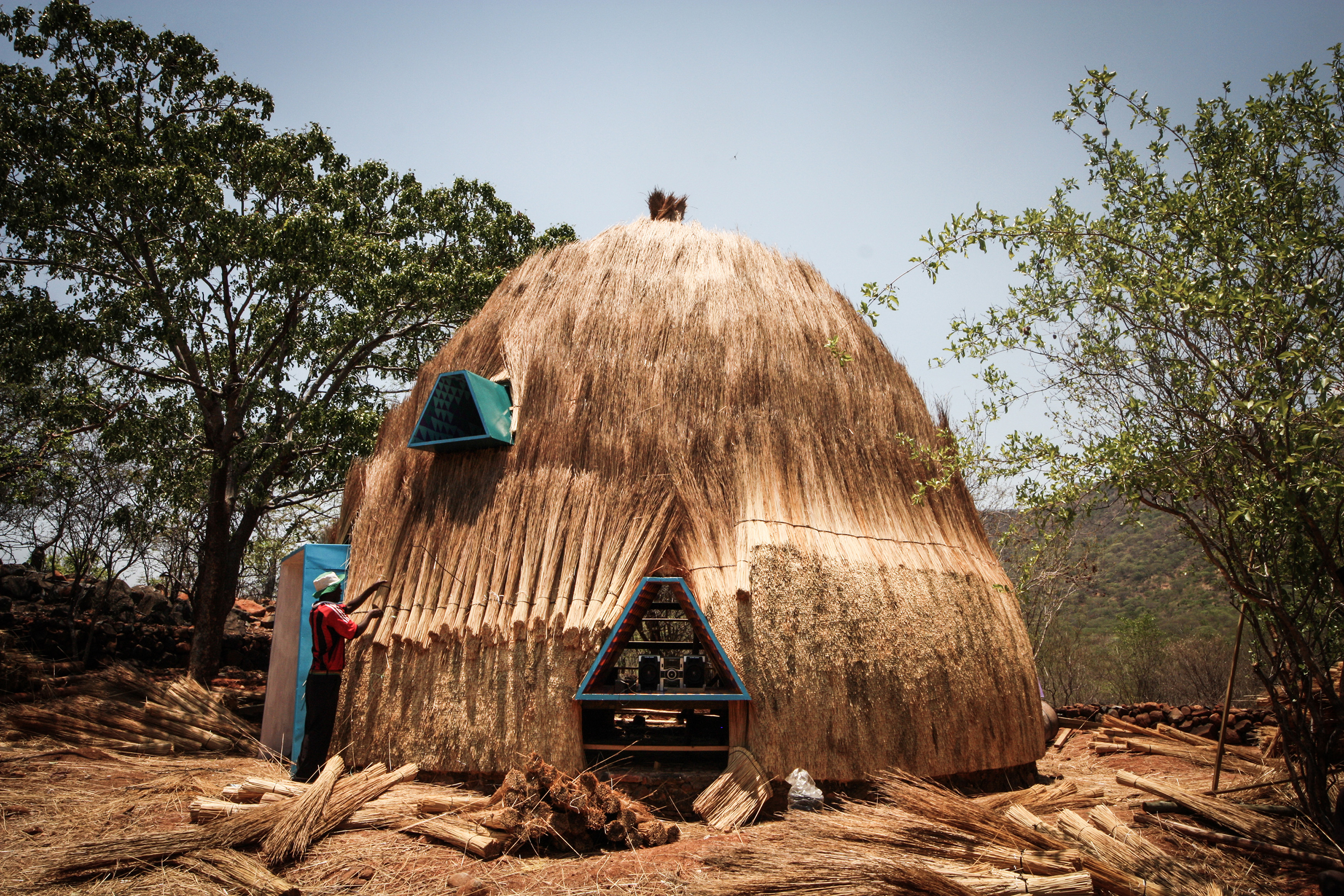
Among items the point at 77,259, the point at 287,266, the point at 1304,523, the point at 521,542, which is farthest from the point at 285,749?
the point at 1304,523

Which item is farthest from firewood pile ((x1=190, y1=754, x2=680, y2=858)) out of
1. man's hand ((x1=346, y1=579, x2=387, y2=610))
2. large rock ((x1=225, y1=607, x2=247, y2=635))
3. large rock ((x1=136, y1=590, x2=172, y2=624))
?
large rock ((x1=136, y1=590, x2=172, y2=624))

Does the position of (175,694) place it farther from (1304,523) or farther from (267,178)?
(1304,523)

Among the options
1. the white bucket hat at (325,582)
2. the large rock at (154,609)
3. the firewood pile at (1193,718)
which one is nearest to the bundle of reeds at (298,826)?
the white bucket hat at (325,582)

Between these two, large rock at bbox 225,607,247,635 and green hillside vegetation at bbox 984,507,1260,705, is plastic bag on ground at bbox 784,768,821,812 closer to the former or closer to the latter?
green hillside vegetation at bbox 984,507,1260,705

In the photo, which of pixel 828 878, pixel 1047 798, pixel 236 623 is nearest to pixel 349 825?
pixel 828 878

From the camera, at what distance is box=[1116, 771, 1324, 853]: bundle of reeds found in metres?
5.59

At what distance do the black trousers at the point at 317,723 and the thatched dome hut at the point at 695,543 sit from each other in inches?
5.1

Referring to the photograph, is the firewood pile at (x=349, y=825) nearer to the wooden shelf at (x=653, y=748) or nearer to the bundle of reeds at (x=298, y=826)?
the bundle of reeds at (x=298, y=826)

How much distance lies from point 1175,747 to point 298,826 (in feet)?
30.4

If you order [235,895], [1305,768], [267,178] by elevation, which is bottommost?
[235,895]

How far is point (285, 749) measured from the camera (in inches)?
328

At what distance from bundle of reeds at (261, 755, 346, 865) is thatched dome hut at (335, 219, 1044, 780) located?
38.1 inches

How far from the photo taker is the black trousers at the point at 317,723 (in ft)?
23.4

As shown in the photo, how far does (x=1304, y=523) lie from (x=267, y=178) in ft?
40.5
